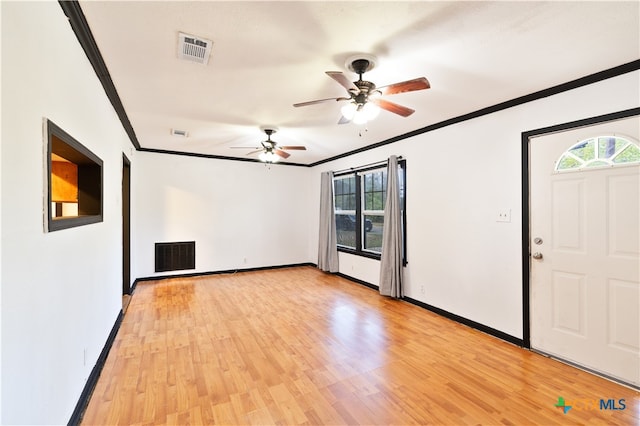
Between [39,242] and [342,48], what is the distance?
2110 mm

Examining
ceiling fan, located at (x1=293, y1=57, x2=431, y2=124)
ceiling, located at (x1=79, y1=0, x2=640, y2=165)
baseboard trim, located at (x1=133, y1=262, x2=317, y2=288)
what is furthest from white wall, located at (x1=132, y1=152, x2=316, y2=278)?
ceiling fan, located at (x1=293, y1=57, x2=431, y2=124)

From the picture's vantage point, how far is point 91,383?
2.22 metres

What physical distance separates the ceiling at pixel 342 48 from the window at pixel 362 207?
1.88 metres

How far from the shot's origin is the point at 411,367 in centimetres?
255

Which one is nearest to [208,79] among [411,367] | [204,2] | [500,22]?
[204,2]

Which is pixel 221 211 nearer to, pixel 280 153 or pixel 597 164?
pixel 280 153

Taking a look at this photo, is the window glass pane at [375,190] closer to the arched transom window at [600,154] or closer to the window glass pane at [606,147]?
the arched transom window at [600,154]

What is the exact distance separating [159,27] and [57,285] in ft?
5.48

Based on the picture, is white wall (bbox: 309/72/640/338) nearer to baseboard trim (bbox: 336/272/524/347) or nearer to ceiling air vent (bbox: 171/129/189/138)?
baseboard trim (bbox: 336/272/524/347)

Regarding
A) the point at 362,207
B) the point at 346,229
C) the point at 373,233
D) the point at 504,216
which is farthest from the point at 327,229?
the point at 504,216

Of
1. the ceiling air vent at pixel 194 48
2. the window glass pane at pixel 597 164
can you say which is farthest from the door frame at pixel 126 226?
the window glass pane at pixel 597 164

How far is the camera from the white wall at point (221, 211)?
18.1ft

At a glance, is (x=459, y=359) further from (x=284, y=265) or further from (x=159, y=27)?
(x=284, y=265)

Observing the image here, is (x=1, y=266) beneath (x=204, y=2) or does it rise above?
beneath
